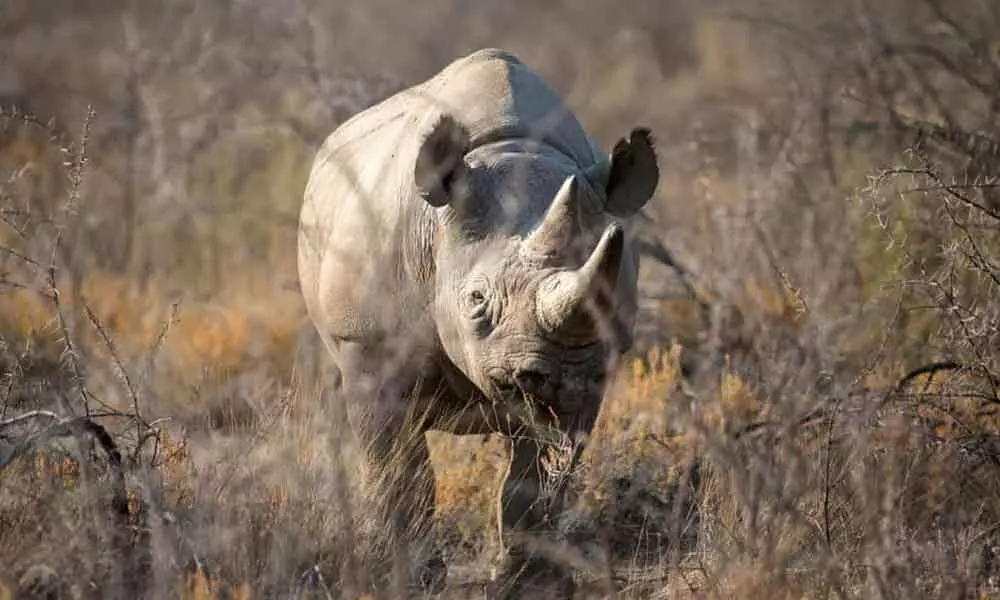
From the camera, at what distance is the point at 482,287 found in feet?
18.8

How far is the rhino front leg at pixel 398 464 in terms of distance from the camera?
19.5ft

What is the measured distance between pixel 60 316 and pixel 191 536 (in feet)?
2.56

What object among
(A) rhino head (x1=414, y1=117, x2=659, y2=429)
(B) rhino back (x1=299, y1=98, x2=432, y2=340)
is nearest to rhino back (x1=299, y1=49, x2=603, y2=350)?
(B) rhino back (x1=299, y1=98, x2=432, y2=340)

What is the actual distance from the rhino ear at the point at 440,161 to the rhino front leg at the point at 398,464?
2.57 ft

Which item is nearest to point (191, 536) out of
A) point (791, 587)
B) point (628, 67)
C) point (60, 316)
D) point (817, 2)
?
point (60, 316)

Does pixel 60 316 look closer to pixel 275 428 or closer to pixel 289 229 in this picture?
pixel 275 428

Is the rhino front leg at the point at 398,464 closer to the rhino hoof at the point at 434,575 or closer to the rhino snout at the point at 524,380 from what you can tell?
the rhino hoof at the point at 434,575

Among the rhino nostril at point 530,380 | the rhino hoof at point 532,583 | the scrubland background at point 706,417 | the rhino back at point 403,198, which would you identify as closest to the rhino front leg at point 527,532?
the rhino hoof at point 532,583

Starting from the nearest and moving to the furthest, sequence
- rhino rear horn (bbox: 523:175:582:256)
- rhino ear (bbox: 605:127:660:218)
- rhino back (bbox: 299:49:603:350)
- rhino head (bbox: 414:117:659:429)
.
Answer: rhino head (bbox: 414:117:659:429)
rhino rear horn (bbox: 523:175:582:256)
rhino ear (bbox: 605:127:660:218)
rhino back (bbox: 299:49:603:350)

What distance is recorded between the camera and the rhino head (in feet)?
17.6

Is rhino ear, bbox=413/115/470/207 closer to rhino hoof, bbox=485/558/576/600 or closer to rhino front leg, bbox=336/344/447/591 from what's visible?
rhino front leg, bbox=336/344/447/591

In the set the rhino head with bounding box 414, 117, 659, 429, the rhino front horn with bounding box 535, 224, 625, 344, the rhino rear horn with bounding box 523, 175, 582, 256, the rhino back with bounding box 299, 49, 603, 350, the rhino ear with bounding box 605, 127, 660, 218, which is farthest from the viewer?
the rhino back with bounding box 299, 49, 603, 350

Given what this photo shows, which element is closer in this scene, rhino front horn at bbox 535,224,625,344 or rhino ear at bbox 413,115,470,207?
rhino front horn at bbox 535,224,625,344

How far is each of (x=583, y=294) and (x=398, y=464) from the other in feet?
4.36
